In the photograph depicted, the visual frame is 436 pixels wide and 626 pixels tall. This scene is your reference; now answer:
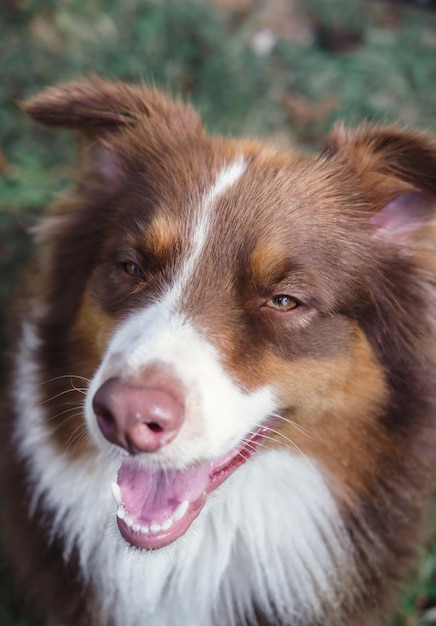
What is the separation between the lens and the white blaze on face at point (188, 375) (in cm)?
208

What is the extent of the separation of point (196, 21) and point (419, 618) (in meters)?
5.13

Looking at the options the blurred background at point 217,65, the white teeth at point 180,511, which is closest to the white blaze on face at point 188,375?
the white teeth at point 180,511

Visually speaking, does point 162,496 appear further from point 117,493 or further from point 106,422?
point 106,422

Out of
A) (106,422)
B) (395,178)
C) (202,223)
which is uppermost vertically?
(395,178)

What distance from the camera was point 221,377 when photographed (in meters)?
2.18

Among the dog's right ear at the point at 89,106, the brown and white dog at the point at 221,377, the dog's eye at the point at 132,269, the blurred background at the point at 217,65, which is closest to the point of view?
the brown and white dog at the point at 221,377

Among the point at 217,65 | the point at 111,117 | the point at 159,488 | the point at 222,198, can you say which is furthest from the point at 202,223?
the point at 217,65

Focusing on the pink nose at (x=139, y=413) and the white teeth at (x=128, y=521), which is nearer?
the pink nose at (x=139, y=413)

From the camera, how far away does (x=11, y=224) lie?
14.9 feet

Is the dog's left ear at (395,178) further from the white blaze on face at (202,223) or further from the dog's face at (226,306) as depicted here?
the white blaze on face at (202,223)

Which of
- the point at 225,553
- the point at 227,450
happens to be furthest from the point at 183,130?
the point at 225,553

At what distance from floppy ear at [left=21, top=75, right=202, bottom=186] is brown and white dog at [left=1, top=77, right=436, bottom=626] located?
0.01 meters

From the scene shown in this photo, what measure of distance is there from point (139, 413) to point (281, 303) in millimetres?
672

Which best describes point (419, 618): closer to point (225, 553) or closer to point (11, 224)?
point (225, 553)
